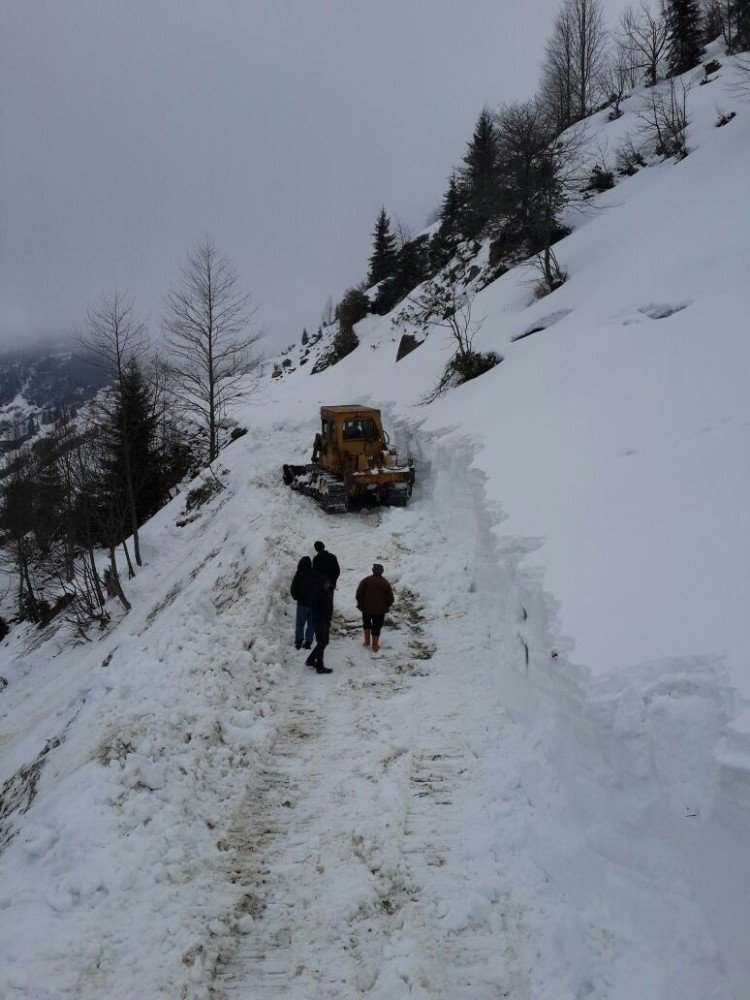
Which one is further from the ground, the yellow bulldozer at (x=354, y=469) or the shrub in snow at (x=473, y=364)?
the shrub in snow at (x=473, y=364)

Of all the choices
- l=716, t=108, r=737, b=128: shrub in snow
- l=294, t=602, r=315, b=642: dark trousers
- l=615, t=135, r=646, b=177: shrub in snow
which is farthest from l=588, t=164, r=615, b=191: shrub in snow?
l=294, t=602, r=315, b=642: dark trousers

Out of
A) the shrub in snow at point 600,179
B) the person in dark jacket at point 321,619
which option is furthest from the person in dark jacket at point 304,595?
the shrub in snow at point 600,179

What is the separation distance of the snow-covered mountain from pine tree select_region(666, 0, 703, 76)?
35.4m

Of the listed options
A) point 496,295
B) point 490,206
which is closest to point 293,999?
point 496,295

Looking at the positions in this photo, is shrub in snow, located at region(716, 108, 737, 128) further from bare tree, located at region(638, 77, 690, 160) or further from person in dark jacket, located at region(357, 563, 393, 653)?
person in dark jacket, located at region(357, 563, 393, 653)

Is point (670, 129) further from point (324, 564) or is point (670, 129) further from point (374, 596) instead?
point (374, 596)

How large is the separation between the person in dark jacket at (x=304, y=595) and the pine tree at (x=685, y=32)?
140 feet

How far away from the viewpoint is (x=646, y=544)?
573cm

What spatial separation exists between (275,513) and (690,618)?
1074 centimetres

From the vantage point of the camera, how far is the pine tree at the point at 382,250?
156 feet

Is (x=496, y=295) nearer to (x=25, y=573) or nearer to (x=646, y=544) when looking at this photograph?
(x=646, y=544)

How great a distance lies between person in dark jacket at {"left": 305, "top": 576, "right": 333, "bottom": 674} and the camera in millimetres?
7707

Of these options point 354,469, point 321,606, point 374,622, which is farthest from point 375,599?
point 354,469

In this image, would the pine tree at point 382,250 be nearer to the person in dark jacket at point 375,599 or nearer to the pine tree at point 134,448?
the pine tree at point 134,448
